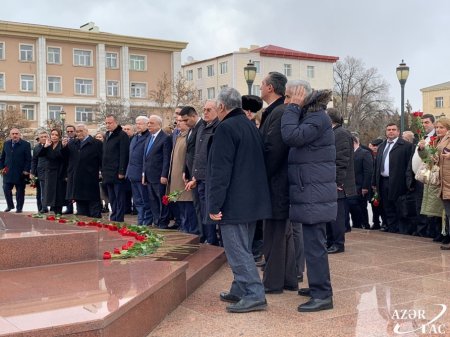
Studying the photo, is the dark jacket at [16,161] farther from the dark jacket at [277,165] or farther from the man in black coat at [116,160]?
the dark jacket at [277,165]

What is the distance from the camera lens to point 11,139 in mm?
13609

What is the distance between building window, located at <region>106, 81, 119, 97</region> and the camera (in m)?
56.4

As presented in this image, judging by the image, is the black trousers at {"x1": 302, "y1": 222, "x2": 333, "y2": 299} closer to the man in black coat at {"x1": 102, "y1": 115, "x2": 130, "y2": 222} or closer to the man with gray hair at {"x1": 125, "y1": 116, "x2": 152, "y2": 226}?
the man with gray hair at {"x1": 125, "y1": 116, "x2": 152, "y2": 226}

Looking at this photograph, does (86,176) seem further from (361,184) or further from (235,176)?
(235,176)

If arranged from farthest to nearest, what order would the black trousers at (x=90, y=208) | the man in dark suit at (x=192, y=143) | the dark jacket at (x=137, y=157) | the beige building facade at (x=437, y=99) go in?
the beige building facade at (x=437, y=99) → the black trousers at (x=90, y=208) → the dark jacket at (x=137, y=157) → the man in dark suit at (x=192, y=143)

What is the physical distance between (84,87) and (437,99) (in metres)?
48.2

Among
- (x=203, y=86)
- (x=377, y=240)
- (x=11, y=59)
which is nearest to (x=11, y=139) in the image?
(x=377, y=240)

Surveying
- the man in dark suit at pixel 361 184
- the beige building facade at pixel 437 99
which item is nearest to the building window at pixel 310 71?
the beige building facade at pixel 437 99

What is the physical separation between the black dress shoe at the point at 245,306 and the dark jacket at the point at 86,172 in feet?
20.7

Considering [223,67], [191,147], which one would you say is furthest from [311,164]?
[223,67]

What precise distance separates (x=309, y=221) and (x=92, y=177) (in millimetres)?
6672

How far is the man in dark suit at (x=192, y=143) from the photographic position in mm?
7879

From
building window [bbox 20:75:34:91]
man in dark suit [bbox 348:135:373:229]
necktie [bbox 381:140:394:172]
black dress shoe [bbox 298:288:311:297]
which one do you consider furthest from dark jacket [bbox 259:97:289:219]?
building window [bbox 20:75:34:91]

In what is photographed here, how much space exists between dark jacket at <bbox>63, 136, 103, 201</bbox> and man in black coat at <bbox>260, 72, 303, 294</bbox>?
5817mm
